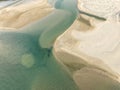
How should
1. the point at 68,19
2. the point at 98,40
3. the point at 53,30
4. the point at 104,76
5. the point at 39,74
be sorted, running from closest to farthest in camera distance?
the point at 104,76 → the point at 39,74 → the point at 98,40 → the point at 53,30 → the point at 68,19

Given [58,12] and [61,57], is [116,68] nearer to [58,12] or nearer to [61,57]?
[61,57]

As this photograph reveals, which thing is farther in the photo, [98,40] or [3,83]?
[98,40]

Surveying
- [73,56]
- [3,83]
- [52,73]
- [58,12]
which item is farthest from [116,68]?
[58,12]

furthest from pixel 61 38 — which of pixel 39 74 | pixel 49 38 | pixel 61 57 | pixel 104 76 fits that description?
pixel 104 76

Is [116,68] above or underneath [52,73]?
above

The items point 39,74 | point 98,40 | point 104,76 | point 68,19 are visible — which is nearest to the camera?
point 104,76

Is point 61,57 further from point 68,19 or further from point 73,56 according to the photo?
point 68,19
